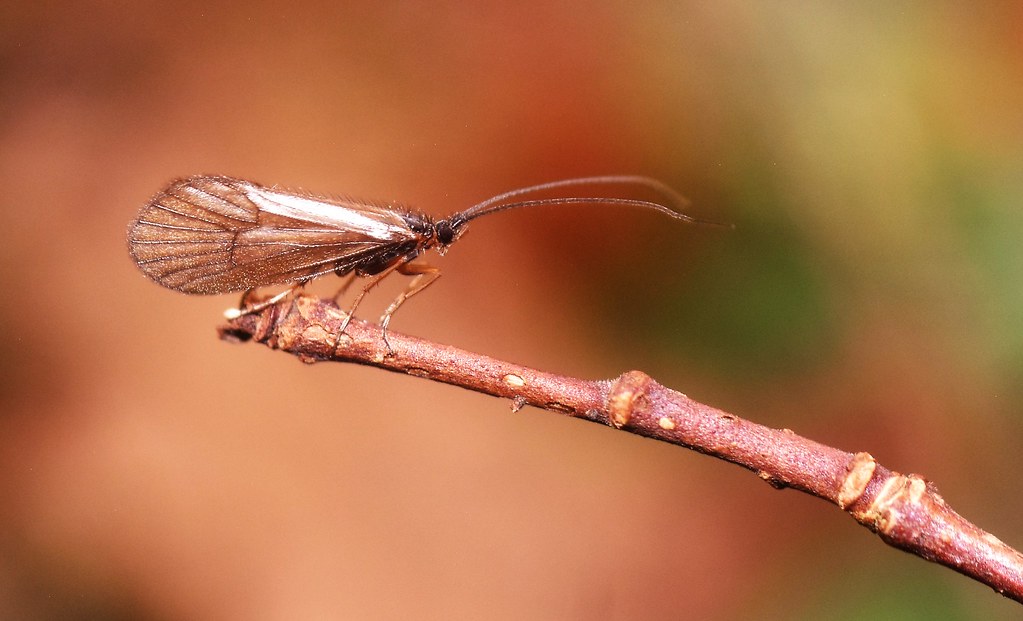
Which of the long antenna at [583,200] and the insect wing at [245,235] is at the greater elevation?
the long antenna at [583,200]

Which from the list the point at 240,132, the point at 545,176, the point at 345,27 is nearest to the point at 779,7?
Answer: the point at 545,176


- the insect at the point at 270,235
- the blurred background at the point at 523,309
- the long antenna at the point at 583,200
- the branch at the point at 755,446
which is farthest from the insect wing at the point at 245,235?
the blurred background at the point at 523,309

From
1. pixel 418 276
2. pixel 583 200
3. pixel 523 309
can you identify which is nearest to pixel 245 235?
pixel 418 276

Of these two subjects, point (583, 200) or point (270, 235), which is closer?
point (583, 200)

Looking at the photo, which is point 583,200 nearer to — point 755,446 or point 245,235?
point 755,446

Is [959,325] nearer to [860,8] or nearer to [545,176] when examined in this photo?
[860,8]

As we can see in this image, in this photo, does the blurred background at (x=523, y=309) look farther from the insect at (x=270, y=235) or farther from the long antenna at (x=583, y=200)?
the insect at (x=270, y=235)

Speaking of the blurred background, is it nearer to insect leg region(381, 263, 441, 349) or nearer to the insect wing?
insect leg region(381, 263, 441, 349)
